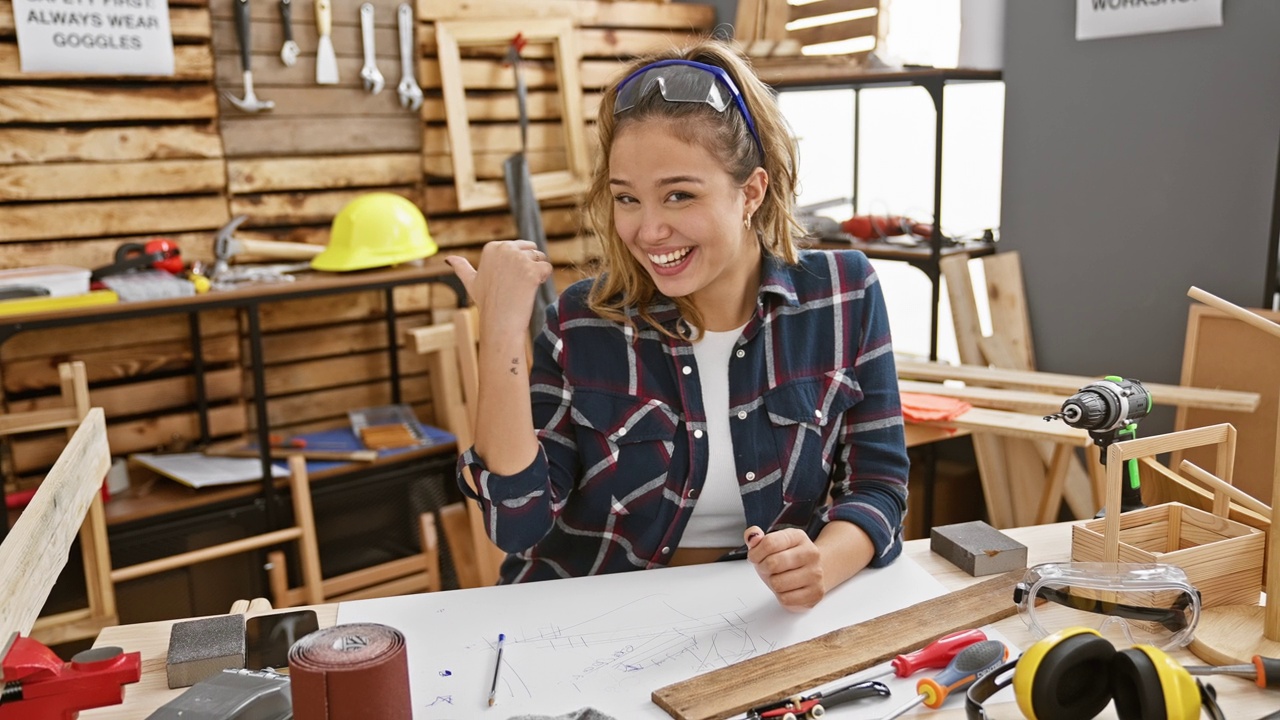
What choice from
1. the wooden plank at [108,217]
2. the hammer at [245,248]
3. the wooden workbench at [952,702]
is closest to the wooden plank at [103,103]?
the wooden plank at [108,217]

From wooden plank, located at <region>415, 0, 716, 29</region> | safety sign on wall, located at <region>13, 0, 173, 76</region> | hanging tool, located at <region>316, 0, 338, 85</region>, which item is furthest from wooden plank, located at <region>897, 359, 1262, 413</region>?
safety sign on wall, located at <region>13, 0, 173, 76</region>

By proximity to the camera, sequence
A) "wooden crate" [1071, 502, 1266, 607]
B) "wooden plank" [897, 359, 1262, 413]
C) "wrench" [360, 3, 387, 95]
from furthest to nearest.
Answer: "wrench" [360, 3, 387, 95] < "wooden plank" [897, 359, 1262, 413] < "wooden crate" [1071, 502, 1266, 607]

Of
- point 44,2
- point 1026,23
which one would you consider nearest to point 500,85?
point 44,2

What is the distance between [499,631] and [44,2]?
8.04ft

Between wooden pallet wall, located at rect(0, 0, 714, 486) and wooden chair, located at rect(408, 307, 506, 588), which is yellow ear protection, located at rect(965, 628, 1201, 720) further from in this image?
wooden pallet wall, located at rect(0, 0, 714, 486)

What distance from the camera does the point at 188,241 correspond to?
126 inches

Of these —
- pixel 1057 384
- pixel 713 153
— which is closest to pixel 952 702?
pixel 713 153

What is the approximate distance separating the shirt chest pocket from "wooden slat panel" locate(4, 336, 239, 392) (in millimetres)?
2191

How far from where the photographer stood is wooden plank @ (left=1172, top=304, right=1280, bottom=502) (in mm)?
2551

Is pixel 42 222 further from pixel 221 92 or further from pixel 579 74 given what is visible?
pixel 579 74

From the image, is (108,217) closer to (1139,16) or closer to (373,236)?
(373,236)

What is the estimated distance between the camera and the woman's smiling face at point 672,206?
1603 mm

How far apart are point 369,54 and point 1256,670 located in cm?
301

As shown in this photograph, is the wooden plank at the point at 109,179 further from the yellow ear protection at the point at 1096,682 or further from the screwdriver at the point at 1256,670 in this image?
the screwdriver at the point at 1256,670
